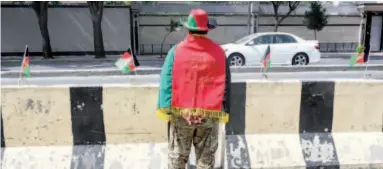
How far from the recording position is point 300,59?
15391mm

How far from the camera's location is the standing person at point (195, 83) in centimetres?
268

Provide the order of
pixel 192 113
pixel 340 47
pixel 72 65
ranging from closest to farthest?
pixel 192 113
pixel 72 65
pixel 340 47

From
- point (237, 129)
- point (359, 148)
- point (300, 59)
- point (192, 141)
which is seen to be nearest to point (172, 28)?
point (300, 59)

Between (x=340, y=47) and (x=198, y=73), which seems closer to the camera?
(x=198, y=73)

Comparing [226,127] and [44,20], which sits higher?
[44,20]

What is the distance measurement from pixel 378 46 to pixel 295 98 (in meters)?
29.5

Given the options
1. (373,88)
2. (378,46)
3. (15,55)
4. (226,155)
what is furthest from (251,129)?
(378,46)

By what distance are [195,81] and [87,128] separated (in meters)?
1.27

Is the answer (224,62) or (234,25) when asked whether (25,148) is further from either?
(234,25)

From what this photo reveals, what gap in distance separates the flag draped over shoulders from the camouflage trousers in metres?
0.13

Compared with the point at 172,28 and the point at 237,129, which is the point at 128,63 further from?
the point at 172,28

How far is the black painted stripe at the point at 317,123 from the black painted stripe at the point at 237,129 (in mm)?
543

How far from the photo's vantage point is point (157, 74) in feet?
32.6

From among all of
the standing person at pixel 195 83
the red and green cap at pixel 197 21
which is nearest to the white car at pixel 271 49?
the standing person at pixel 195 83
